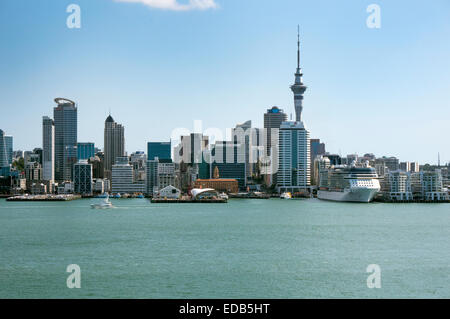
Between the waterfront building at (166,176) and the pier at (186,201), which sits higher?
the waterfront building at (166,176)

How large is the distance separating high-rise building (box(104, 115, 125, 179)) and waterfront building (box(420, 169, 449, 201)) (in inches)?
1993

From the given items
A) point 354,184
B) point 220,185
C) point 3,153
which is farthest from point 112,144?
point 354,184

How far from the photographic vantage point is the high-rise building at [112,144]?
289 ft

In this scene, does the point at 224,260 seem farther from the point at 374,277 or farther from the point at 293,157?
→ the point at 293,157

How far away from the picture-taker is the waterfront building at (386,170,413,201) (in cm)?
4875

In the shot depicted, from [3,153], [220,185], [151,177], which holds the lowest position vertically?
[220,185]

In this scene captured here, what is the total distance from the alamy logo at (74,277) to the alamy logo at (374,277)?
5.58 meters

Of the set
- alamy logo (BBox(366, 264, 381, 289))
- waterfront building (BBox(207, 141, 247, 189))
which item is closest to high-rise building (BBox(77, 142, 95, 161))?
waterfront building (BBox(207, 141, 247, 189))

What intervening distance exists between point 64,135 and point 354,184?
54.0 m

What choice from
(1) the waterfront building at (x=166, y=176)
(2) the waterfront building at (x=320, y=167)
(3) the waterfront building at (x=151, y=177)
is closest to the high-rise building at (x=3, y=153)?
(3) the waterfront building at (x=151, y=177)

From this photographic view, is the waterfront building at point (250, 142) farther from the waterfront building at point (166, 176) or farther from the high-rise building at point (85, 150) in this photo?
the high-rise building at point (85, 150)

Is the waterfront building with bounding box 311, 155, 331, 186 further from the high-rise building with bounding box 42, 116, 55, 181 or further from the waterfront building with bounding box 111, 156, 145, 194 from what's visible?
the high-rise building with bounding box 42, 116, 55, 181

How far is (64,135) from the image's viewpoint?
3423 inches
